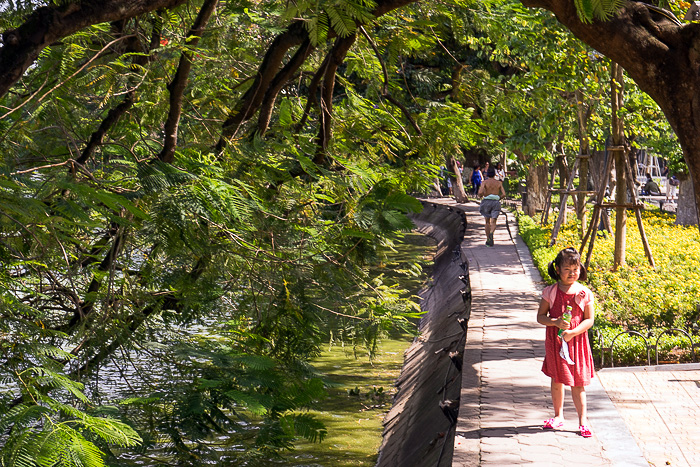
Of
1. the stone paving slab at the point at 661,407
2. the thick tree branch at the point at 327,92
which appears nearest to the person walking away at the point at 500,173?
the stone paving slab at the point at 661,407

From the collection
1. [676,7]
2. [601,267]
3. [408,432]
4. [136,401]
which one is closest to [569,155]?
[601,267]

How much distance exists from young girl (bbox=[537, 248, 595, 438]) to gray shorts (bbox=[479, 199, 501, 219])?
12086mm

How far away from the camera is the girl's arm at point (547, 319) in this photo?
6.09m

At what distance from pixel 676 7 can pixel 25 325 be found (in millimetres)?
9375

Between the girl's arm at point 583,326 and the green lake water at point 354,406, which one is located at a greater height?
the girl's arm at point 583,326

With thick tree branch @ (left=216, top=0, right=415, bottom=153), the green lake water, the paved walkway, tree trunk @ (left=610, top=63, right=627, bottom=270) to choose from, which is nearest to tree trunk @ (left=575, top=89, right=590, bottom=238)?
tree trunk @ (left=610, top=63, right=627, bottom=270)

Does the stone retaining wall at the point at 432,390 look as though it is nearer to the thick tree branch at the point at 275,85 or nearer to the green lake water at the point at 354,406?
the green lake water at the point at 354,406

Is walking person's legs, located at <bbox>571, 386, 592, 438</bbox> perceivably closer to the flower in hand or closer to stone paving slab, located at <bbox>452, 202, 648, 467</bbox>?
stone paving slab, located at <bbox>452, 202, 648, 467</bbox>

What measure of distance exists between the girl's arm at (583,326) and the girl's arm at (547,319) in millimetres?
62

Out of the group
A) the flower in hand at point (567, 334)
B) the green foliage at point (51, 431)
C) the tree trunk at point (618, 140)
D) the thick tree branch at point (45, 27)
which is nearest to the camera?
the green foliage at point (51, 431)

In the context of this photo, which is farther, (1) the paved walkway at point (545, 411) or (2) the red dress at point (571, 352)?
(2) the red dress at point (571, 352)

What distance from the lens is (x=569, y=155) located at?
86.0 feet

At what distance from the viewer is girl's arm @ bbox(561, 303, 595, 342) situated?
19.8 feet

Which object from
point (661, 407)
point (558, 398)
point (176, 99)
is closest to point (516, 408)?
point (558, 398)
